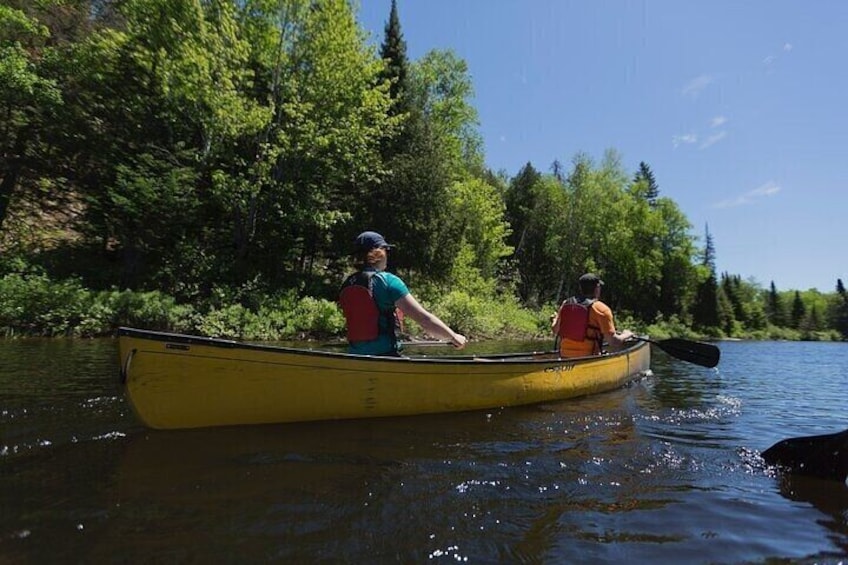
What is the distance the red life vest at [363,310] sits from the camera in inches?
233

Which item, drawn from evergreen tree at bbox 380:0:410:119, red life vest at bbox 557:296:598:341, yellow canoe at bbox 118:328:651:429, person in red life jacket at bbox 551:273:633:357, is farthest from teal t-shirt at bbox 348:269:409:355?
evergreen tree at bbox 380:0:410:119

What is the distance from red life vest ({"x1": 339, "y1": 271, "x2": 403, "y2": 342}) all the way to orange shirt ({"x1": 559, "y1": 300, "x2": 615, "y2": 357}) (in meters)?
3.63

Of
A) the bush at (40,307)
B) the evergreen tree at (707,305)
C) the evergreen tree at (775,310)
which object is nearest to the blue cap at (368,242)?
the bush at (40,307)

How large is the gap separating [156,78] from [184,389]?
1982 cm

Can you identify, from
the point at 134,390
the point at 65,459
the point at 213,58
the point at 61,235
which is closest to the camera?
the point at 65,459

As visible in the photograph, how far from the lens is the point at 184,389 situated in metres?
5.24

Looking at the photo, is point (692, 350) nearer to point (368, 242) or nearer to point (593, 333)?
point (593, 333)

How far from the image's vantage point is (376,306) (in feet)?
19.9

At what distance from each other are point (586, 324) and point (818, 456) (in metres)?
4.27

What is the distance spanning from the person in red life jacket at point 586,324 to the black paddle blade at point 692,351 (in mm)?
1424

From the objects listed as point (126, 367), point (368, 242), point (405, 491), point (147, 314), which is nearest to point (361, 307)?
point (368, 242)

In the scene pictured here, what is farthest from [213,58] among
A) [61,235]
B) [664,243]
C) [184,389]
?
[664,243]

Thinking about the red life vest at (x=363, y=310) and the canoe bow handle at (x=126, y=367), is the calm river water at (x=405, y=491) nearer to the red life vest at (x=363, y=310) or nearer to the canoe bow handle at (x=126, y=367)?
the canoe bow handle at (x=126, y=367)

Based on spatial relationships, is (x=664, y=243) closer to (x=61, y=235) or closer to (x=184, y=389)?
(x=61, y=235)
